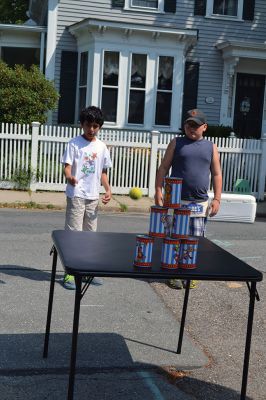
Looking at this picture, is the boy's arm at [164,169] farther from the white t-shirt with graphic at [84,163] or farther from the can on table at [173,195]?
the can on table at [173,195]

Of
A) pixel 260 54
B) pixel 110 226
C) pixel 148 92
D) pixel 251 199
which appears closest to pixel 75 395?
pixel 110 226

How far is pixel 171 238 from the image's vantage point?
3.79 m

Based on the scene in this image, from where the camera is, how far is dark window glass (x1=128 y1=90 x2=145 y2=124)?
1884 cm

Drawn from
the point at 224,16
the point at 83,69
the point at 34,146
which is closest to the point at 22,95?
the point at 34,146

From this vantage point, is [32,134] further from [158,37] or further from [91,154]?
[91,154]

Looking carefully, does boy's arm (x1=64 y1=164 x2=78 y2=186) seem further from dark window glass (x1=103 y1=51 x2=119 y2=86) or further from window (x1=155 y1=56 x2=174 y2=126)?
window (x1=155 y1=56 x2=174 y2=126)

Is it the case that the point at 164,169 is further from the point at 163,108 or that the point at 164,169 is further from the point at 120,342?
the point at 163,108

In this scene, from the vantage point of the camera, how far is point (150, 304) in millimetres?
6324

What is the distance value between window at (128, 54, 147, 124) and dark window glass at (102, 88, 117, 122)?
0.47 m

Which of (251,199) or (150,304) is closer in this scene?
(150,304)

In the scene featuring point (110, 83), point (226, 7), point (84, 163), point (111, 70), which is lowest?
point (84, 163)

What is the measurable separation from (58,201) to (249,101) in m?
9.53

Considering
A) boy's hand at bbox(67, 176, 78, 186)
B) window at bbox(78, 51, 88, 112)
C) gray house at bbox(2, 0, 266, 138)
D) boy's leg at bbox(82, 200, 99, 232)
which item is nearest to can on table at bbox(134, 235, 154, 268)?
boy's hand at bbox(67, 176, 78, 186)

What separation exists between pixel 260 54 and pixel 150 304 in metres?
14.9
